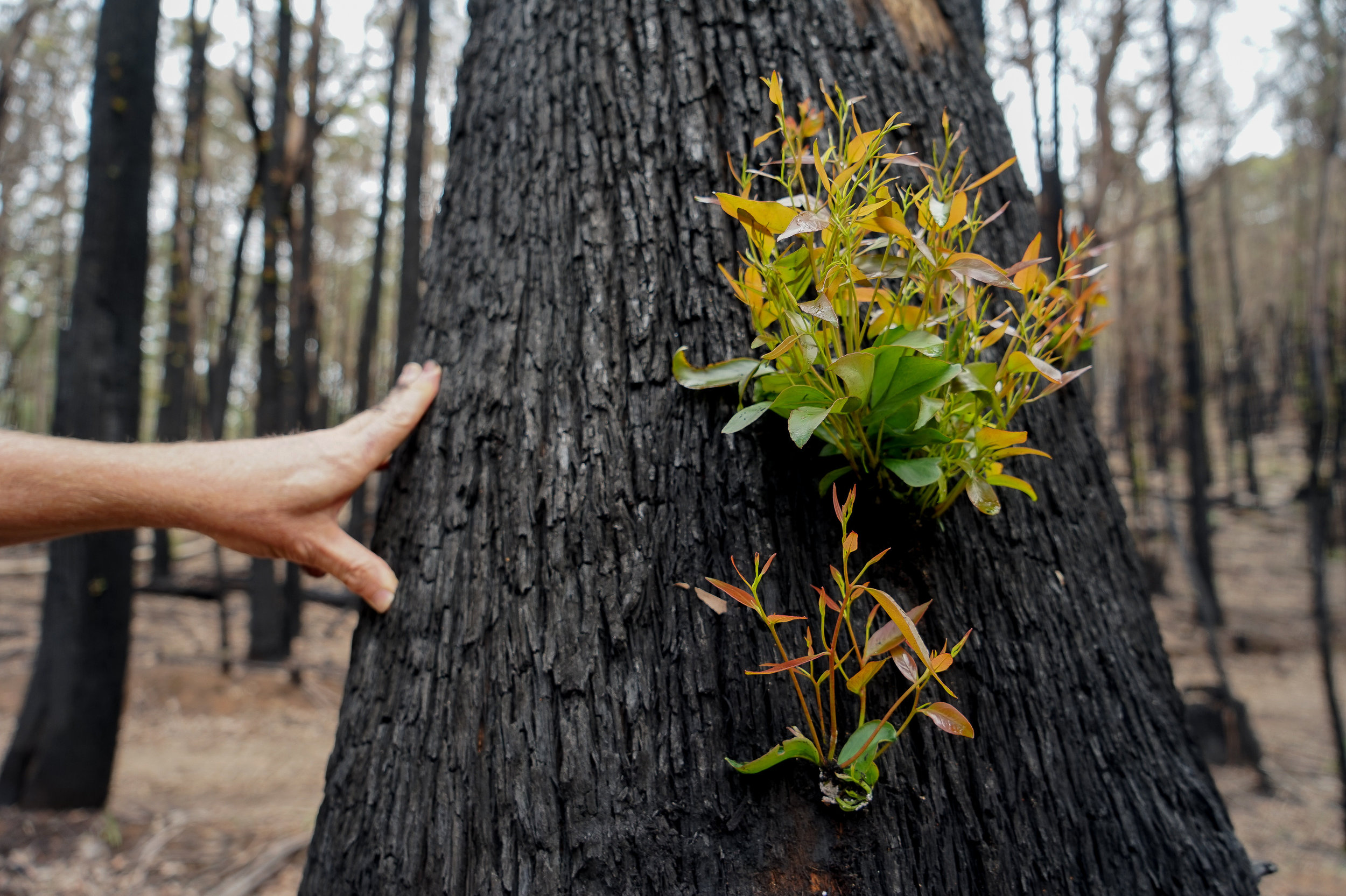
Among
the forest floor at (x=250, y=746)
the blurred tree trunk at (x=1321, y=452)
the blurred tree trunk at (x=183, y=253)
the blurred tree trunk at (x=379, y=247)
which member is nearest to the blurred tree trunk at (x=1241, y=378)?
the forest floor at (x=250, y=746)

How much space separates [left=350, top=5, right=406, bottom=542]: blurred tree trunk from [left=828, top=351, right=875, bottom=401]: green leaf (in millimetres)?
7483

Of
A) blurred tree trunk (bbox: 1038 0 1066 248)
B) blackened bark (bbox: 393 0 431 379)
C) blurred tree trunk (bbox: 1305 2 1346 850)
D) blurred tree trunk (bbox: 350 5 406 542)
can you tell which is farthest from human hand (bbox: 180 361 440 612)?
blurred tree trunk (bbox: 350 5 406 542)

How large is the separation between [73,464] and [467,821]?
87 cm

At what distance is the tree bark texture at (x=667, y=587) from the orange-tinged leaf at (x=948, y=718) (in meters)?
0.14

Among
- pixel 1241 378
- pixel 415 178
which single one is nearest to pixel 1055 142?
pixel 415 178

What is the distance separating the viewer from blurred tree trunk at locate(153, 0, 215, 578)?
6215 millimetres

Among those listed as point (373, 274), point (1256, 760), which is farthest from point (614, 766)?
point (373, 274)

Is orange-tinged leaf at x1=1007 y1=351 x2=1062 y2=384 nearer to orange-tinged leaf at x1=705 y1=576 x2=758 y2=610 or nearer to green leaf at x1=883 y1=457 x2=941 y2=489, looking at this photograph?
green leaf at x1=883 y1=457 x2=941 y2=489

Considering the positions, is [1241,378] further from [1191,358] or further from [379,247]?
[379,247]

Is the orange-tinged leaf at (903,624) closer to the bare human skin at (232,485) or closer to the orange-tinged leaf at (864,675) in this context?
the orange-tinged leaf at (864,675)

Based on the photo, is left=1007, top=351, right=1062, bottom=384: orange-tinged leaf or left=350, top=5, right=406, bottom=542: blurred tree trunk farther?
left=350, top=5, right=406, bottom=542: blurred tree trunk

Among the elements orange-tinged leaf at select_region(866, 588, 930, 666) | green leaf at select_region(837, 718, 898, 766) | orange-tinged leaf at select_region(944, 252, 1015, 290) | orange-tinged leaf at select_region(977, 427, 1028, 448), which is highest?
orange-tinged leaf at select_region(944, 252, 1015, 290)

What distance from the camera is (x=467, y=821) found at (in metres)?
0.90

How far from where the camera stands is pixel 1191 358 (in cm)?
625
